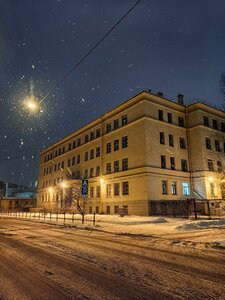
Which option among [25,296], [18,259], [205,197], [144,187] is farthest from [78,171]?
[25,296]

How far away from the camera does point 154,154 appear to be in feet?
106

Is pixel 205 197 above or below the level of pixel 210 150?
Result: below

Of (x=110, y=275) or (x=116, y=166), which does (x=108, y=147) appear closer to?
(x=116, y=166)

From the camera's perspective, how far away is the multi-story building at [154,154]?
31923mm

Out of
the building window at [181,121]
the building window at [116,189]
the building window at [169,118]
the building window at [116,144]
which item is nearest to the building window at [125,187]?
the building window at [116,189]

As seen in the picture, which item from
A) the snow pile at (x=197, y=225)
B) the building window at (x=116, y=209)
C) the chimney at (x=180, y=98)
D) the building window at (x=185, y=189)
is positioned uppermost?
the chimney at (x=180, y=98)

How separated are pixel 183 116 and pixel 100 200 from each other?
60.9 feet

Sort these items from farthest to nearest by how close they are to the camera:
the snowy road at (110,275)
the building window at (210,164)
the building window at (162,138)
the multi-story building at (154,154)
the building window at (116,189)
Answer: the building window at (210,164) < the building window at (116,189) < the building window at (162,138) < the multi-story building at (154,154) < the snowy road at (110,275)

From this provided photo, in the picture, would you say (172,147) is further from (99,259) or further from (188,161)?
(99,259)

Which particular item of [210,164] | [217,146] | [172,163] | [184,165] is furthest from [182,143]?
[217,146]

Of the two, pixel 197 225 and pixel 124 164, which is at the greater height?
pixel 124 164

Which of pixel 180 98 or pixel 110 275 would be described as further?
pixel 180 98

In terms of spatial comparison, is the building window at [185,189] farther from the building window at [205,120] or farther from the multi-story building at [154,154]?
the building window at [205,120]

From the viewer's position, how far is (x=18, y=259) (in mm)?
6684
